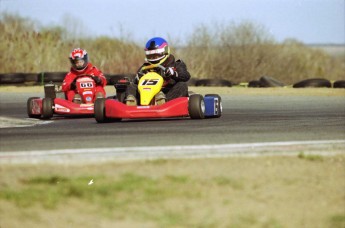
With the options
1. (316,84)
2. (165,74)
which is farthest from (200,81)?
(165,74)

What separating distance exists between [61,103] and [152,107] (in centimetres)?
223

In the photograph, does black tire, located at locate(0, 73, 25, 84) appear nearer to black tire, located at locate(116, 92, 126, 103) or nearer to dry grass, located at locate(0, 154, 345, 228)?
black tire, located at locate(116, 92, 126, 103)

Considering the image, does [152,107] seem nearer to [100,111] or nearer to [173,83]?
[100,111]

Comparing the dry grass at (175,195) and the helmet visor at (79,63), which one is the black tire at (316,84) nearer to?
the helmet visor at (79,63)

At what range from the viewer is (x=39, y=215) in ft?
21.8

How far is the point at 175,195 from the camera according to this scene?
6.91m

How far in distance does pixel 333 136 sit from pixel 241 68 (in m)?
24.0

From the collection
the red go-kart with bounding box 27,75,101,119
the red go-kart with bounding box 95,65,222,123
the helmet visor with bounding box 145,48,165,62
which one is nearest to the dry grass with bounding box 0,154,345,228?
the red go-kart with bounding box 95,65,222,123

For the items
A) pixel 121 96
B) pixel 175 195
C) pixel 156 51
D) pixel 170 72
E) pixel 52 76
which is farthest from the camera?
pixel 52 76

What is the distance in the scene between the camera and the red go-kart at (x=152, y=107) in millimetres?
12414

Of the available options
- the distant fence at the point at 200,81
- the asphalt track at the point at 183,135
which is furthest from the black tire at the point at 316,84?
the asphalt track at the point at 183,135

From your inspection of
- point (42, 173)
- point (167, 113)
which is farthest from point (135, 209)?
point (167, 113)

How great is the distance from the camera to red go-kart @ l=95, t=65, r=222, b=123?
12.4 meters

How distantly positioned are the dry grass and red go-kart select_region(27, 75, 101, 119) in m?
6.37
